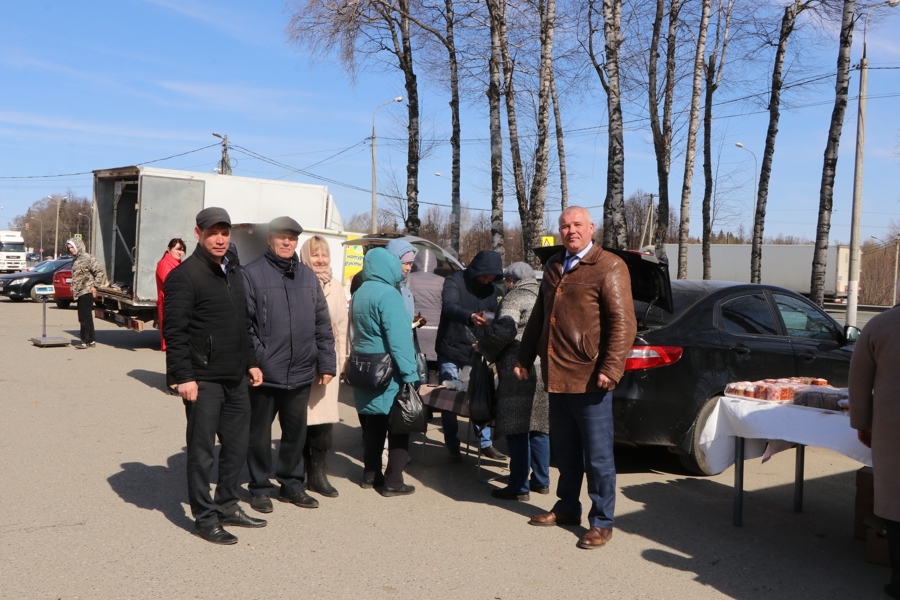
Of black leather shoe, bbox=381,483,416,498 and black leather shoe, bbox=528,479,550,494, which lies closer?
black leather shoe, bbox=381,483,416,498

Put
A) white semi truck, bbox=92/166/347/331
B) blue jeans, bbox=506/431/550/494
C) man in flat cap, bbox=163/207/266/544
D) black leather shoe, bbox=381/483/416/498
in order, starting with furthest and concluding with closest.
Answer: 1. white semi truck, bbox=92/166/347/331
2. black leather shoe, bbox=381/483/416/498
3. blue jeans, bbox=506/431/550/494
4. man in flat cap, bbox=163/207/266/544

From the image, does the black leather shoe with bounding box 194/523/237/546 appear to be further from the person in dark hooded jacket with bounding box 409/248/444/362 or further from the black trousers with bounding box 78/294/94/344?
the black trousers with bounding box 78/294/94/344

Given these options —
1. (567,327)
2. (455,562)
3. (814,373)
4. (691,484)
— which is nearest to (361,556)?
(455,562)

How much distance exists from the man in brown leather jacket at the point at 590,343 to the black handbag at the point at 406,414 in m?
1.13

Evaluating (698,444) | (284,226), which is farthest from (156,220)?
(698,444)

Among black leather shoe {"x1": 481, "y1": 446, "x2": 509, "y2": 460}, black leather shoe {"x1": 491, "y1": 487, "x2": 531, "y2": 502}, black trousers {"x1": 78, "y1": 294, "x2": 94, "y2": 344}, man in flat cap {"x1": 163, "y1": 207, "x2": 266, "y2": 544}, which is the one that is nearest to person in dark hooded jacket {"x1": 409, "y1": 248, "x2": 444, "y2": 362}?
black leather shoe {"x1": 481, "y1": 446, "x2": 509, "y2": 460}

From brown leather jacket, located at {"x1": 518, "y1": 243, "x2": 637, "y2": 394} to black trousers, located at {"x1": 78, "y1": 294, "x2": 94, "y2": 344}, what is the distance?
11564 mm

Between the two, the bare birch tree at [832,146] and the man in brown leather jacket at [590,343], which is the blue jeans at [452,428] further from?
the bare birch tree at [832,146]

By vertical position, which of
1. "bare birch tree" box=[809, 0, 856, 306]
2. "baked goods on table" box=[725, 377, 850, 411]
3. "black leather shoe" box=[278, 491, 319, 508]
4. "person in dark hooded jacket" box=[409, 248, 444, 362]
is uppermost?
"bare birch tree" box=[809, 0, 856, 306]

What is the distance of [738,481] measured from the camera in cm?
544

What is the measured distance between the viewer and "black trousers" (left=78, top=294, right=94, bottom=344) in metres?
14.3

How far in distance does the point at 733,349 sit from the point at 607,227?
1562cm

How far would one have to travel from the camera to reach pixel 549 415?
5609 mm

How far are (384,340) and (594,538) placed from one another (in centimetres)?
208
